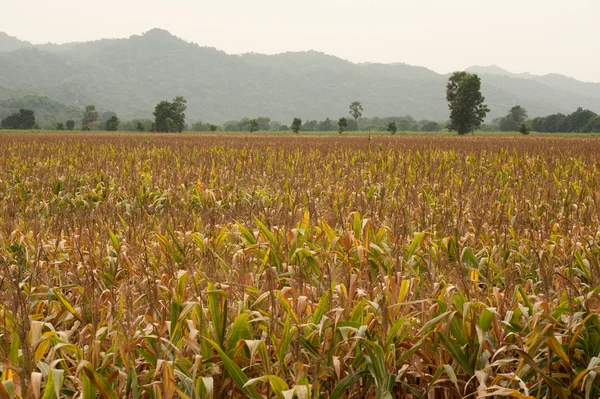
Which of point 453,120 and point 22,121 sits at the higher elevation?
point 22,121

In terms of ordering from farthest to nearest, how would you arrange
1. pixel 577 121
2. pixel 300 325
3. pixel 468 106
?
pixel 577 121, pixel 468 106, pixel 300 325

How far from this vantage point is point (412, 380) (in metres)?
2.49

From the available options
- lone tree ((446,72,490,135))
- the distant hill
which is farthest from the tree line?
the distant hill

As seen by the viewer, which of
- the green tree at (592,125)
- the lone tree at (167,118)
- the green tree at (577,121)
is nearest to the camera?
the lone tree at (167,118)

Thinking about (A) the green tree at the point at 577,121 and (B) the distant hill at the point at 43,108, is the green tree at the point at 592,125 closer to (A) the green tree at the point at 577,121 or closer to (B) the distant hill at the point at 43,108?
(A) the green tree at the point at 577,121

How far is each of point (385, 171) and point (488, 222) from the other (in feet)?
17.4

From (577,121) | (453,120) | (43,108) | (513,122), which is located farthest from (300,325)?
(43,108)

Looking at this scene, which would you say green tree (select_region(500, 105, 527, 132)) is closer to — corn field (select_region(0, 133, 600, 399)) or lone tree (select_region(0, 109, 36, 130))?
lone tree (select_region(0, 109, 36, 130))

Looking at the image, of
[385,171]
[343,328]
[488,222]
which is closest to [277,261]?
[343,328]

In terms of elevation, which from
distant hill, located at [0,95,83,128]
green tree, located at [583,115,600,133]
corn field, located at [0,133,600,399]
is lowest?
corn field, located at [0,133,600,399]

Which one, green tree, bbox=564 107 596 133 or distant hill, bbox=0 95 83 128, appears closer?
green tree, bbox=564 107 596 133

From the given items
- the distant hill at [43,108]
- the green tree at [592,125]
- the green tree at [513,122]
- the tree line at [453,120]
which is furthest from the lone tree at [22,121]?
the green tree at [592,125]

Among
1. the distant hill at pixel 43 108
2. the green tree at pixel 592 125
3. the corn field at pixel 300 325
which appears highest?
the distant hill at pixel 43 108

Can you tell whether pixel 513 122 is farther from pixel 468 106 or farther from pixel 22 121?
pixel 22 121
